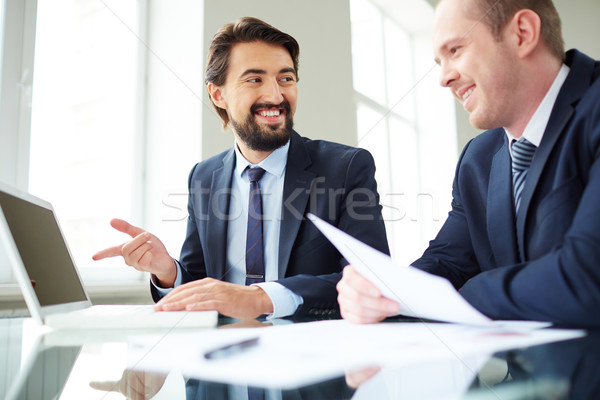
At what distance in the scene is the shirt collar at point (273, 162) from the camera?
1.72 meters

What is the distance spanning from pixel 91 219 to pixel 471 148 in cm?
206

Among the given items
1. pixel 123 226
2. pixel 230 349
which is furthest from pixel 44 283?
pixel 230 349

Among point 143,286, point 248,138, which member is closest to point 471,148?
point 248,138

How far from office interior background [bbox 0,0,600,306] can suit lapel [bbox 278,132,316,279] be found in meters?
1.05

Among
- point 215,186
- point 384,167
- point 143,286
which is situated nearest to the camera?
point 215,186

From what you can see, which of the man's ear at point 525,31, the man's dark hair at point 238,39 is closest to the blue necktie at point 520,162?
the man's ear at point 525,31

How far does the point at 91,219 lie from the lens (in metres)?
2.61

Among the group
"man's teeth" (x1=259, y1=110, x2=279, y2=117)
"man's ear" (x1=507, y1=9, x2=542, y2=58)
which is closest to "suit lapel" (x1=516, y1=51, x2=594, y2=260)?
"man's ear" (x1=507, y1=9, x2=542, y2=58)

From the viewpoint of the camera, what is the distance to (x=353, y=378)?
0.43m

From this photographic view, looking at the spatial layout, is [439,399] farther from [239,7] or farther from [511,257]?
[239,7]

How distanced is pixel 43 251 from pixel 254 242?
27.7 inches

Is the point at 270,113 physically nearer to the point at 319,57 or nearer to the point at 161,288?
the point at 161,288

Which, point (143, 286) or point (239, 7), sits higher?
point (239, 7)

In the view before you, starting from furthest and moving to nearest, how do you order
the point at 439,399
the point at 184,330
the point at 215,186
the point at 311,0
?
the point at 311,0, the point at 215,186, the point at 184,330, the point at 439,399
